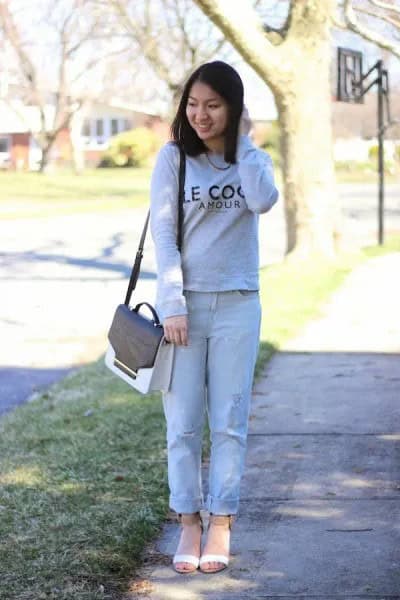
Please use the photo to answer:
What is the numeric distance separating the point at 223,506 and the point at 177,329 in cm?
69

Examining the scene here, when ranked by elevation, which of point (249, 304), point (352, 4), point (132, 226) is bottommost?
point (132, 226)

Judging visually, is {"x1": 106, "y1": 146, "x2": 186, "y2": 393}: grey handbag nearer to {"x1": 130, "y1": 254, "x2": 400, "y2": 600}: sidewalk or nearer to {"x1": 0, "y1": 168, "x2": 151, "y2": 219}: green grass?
{"x1": 130, "y1": 254, "x2": 400, "y2": 600}: sidewalk

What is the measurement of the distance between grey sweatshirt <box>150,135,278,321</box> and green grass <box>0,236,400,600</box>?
3.17ft

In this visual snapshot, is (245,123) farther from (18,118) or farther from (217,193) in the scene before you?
(18,118)

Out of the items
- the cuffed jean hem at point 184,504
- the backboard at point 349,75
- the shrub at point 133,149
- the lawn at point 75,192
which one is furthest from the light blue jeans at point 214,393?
the shrub at point 133,149

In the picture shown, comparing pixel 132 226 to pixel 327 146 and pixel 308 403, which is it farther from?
pixel 308 403

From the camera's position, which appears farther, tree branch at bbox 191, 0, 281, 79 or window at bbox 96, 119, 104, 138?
window at bbox 96, 119, 104, 138

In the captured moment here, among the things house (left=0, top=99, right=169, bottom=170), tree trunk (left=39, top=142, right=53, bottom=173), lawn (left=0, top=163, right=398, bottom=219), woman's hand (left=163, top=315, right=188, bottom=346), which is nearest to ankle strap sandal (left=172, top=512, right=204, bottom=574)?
woman's hand (left=163, top=315, right=188, bottom=346)

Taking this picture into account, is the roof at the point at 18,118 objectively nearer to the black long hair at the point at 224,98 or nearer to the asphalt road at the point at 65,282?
the asphalt road at the point at 65,282

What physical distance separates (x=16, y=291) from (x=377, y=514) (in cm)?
969

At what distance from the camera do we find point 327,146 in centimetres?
1442

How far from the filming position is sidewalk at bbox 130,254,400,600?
410 centimetres

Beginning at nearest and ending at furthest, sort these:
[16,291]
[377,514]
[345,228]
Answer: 1. [377,514]
2. [16,291]
3. [345,228]

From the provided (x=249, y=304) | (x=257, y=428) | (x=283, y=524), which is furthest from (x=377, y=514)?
(x=257, y=428)
